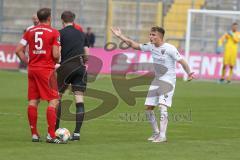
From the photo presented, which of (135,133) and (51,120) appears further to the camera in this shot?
(135,133)

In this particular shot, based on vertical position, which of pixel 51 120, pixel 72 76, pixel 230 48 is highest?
pixel 72 76

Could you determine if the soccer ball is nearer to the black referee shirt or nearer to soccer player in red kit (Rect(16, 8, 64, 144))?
soccer player in red kit (Rect(16, 8, 64, 144))

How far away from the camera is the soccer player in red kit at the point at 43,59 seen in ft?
43.3

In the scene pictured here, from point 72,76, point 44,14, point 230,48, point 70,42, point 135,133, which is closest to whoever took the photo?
point 44,14

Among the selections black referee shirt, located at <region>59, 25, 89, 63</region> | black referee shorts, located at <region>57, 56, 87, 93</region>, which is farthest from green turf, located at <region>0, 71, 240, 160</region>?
black referee shirt, located at <region>59, 25, 89, 63</region>

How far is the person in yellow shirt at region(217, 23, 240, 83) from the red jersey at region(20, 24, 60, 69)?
19678mm

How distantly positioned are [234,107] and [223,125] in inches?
180

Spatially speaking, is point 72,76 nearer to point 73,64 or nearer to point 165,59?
point 73,64

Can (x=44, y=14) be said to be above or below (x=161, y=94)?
above

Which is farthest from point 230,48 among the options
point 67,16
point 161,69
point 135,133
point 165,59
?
point 67,16

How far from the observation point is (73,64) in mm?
14328

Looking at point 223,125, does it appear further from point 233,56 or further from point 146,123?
point 233,56

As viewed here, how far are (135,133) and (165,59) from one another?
188cm

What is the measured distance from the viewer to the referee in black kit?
46.5 ft
